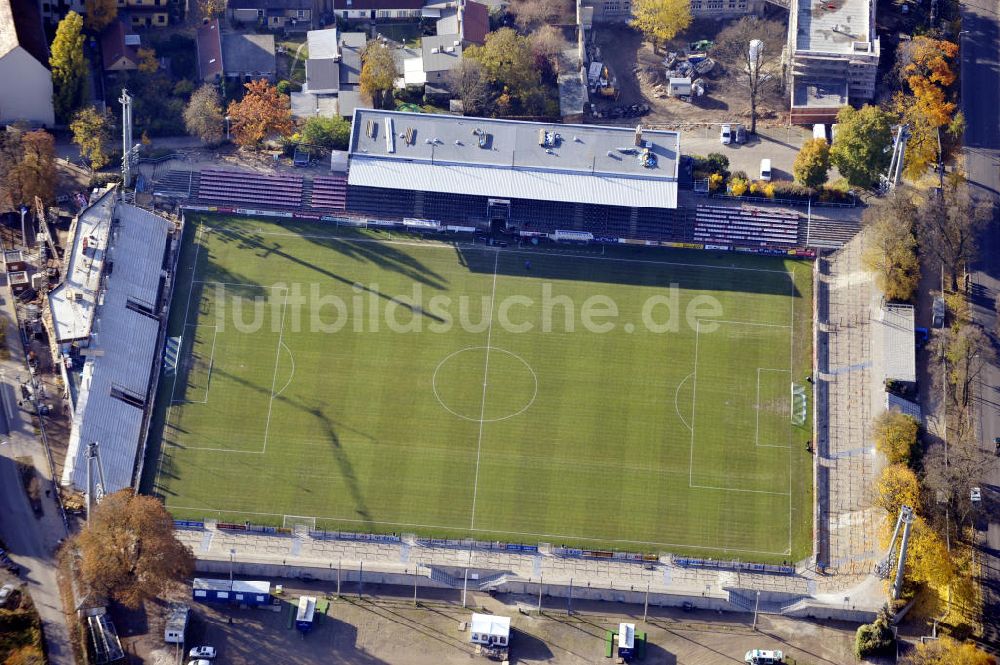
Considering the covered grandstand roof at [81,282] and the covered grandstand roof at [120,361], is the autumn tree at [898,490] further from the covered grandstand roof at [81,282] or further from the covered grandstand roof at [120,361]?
the covered grandstand roof at [81,282]

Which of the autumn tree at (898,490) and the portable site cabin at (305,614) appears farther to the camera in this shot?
the autumn tree at (898,490)

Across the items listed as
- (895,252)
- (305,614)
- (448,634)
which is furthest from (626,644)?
(895,252)

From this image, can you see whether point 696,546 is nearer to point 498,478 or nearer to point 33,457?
point 498,478

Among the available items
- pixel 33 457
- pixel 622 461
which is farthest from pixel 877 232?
pixel 33 457

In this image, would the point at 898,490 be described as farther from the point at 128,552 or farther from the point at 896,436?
the point at 128,552

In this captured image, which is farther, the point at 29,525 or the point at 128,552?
the point at 29,525

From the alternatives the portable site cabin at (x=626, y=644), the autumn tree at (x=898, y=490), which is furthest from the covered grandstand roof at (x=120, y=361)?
the autumn tree at (x=898, y=490)

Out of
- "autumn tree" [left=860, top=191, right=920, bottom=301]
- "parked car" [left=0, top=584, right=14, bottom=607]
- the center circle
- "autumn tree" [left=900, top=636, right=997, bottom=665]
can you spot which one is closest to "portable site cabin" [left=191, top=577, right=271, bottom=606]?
"parked car" [left=0, top=584, right=14, bottom=607]
